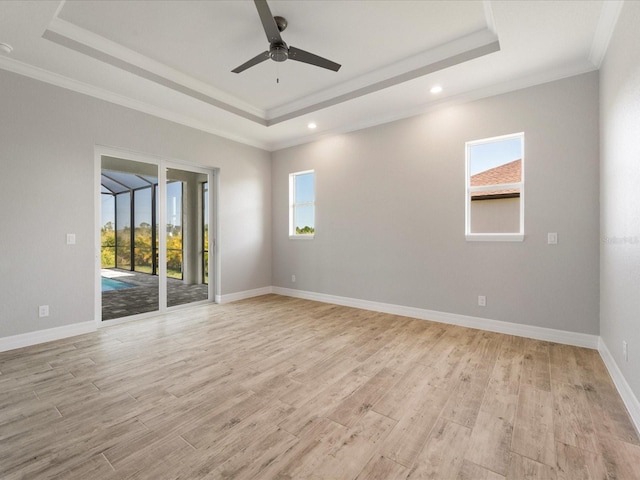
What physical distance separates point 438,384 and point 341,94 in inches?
148

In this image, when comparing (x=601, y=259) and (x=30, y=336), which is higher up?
(x=601, y=259)

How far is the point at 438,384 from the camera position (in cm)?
240

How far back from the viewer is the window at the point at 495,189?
3584 mm

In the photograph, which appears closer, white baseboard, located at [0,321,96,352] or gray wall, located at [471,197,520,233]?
white baseboard, located at [0,321,96,352]

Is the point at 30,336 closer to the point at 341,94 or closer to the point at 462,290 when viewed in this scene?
the point at 341,94

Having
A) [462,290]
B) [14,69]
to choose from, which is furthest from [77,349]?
[462,290]

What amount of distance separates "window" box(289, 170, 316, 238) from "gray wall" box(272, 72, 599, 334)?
0.19 meters

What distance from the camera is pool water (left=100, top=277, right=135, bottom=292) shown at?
4.02 m

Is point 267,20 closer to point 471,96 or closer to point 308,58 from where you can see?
point 308,58

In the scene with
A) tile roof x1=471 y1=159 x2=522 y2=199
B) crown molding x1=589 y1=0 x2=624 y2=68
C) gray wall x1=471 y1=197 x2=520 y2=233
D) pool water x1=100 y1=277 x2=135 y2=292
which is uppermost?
crown molding x1=589 y1=0 x2=624 y2=68

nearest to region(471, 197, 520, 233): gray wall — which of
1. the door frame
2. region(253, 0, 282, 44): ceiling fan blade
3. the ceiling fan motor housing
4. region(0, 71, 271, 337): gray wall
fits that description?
the ceiling fan motor housing

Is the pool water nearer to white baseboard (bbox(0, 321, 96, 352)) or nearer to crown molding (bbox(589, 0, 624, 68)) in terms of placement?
white baseboard (bbox(0, 321, 96, 352))

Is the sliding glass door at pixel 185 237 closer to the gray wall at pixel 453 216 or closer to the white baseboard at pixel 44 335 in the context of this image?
the white baseboard at pixel 44 335

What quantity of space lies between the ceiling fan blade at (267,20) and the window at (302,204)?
3.13m
